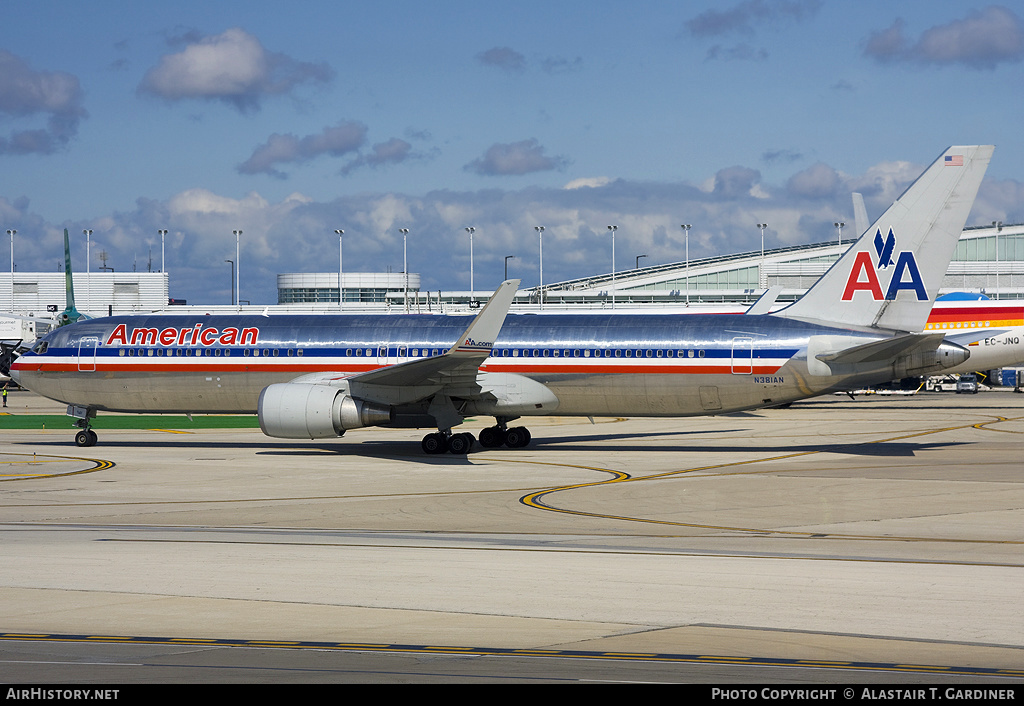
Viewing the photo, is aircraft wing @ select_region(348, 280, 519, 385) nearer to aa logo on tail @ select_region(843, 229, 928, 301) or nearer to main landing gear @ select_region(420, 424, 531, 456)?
main landing gear @ select_region(420, 424, 531, 456)

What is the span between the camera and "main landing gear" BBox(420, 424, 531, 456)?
32.5m

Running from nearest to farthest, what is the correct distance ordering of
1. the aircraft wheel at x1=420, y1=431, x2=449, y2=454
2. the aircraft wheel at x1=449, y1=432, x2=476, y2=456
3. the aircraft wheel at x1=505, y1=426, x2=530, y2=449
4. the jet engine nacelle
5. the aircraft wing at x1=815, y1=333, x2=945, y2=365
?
the aircraft wing at x1=815, y1=333, x2=945, y2=365 → the jet engine nacelle → the aircraft wheel at x1=449, y1=432, x2=476, y2=456 → the aircraft wheel at x1=420, y1=431, x2=449, y2=454 → the aircraft wheel at x1=505, y1=426, x2=530, y2=449

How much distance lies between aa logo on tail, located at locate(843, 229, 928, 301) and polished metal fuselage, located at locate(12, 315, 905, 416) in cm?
172

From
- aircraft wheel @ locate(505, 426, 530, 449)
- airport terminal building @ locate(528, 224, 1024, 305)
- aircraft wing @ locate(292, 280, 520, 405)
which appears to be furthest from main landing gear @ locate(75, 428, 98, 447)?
airport terminal building @ locate(528, 224, 1024, 305)

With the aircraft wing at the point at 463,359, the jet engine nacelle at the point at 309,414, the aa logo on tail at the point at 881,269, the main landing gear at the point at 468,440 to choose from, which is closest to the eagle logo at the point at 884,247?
the aa logo on tail at the point at 881,269

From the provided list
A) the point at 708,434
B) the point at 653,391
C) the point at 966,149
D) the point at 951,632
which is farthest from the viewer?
the point at 708,434

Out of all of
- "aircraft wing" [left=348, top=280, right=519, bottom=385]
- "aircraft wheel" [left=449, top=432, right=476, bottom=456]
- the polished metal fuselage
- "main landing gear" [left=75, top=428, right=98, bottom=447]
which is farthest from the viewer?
"main landing gear" [left=75, top=428, right=98, bottom=447]

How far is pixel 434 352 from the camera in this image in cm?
3384

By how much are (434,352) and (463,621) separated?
2314 cm

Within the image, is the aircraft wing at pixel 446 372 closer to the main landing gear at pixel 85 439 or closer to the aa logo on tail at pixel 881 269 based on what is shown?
the main landing gear at pixel 85 439

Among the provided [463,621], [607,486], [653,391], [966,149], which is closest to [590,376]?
[653,391]

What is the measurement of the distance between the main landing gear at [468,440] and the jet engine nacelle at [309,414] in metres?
2.65

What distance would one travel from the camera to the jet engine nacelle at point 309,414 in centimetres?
3048
